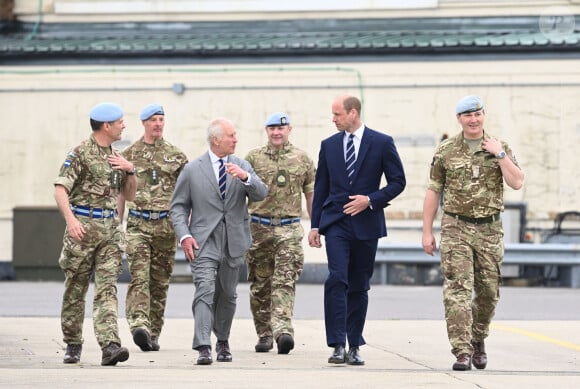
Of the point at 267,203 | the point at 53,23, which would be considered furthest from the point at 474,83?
the point at 267,203

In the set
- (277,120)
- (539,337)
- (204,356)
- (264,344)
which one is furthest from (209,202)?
(539,337)

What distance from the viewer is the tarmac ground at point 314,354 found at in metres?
10.8

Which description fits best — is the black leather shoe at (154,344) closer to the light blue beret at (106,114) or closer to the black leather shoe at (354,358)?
the black leather shoe at (354,358)

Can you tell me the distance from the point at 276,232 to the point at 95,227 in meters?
2.42

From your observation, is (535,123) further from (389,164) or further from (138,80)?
(389,164)

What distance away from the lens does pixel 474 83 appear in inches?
1057

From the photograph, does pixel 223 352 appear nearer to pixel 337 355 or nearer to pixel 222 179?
pixel 337 355

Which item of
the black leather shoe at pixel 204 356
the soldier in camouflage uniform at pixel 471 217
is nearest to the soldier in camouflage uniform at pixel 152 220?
the black leather shoe at pixel 204 356

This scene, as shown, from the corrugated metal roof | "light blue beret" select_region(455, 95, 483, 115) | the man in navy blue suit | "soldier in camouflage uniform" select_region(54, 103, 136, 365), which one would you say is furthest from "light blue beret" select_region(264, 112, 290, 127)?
the corrugated metal roof

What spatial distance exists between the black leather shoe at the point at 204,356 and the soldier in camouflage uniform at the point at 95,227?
0.62 m

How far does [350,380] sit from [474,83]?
16470 mm

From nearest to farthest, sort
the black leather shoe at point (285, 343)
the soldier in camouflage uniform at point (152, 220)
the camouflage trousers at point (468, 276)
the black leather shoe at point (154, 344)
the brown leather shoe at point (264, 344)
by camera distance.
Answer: the camouflage trousers at point (468, 276)
the black leather shoe at point (285, 343)
the black leather shoe at point (154, 344)
the brown leather shoe at point (264, 344)
the soldier in camouflage uniform at point (152, 220)

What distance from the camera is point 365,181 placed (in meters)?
12.4

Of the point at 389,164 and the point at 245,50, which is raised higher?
the point at 245,50
